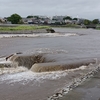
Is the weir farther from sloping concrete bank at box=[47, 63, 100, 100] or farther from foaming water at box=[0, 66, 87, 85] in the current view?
sloping concrete bank at box=[47, 63, 100, 100]

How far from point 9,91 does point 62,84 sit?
112 inches

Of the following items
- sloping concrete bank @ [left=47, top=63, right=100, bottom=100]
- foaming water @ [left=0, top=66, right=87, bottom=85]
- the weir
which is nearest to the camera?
sloping concrete bank @ [left=47, top=63, right=100, bottom=100]

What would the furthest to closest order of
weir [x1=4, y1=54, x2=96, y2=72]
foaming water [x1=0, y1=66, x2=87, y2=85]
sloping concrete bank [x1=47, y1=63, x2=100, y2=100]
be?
1. weir [x1=4, y1=54, x2=96, y2=72]
2. foaming water [x1=0, y1=66, x2=87, y2=85]
3. sloping concrete bank [x1=47, y1=63, x2=100, y2=100]

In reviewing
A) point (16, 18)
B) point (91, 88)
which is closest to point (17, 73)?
point (91, 88)

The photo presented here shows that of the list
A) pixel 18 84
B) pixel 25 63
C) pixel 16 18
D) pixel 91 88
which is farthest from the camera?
pixel 16 18

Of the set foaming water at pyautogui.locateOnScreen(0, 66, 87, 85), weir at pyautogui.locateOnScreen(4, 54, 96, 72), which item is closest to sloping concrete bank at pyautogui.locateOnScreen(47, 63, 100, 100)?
foaming water at pyautogui.locateOnScreen(0, 66, 87, 85)

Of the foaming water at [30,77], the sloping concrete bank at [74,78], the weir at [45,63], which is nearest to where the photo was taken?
the sloping concrete bank at [74,78]

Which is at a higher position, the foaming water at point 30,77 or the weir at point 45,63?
the weir at point 45,63

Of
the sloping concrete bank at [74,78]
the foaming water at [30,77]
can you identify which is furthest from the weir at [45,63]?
the sloping concrete bank at [74,78]

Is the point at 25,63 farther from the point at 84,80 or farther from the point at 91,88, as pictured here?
the point at 91,88

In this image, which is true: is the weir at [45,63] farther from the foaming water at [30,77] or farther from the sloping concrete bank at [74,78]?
the sloping concrete bank at [74,78]

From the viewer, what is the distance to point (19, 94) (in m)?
11.5

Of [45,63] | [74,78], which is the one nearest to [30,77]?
[74,78]

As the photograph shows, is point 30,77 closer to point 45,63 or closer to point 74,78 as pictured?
point 74,78
